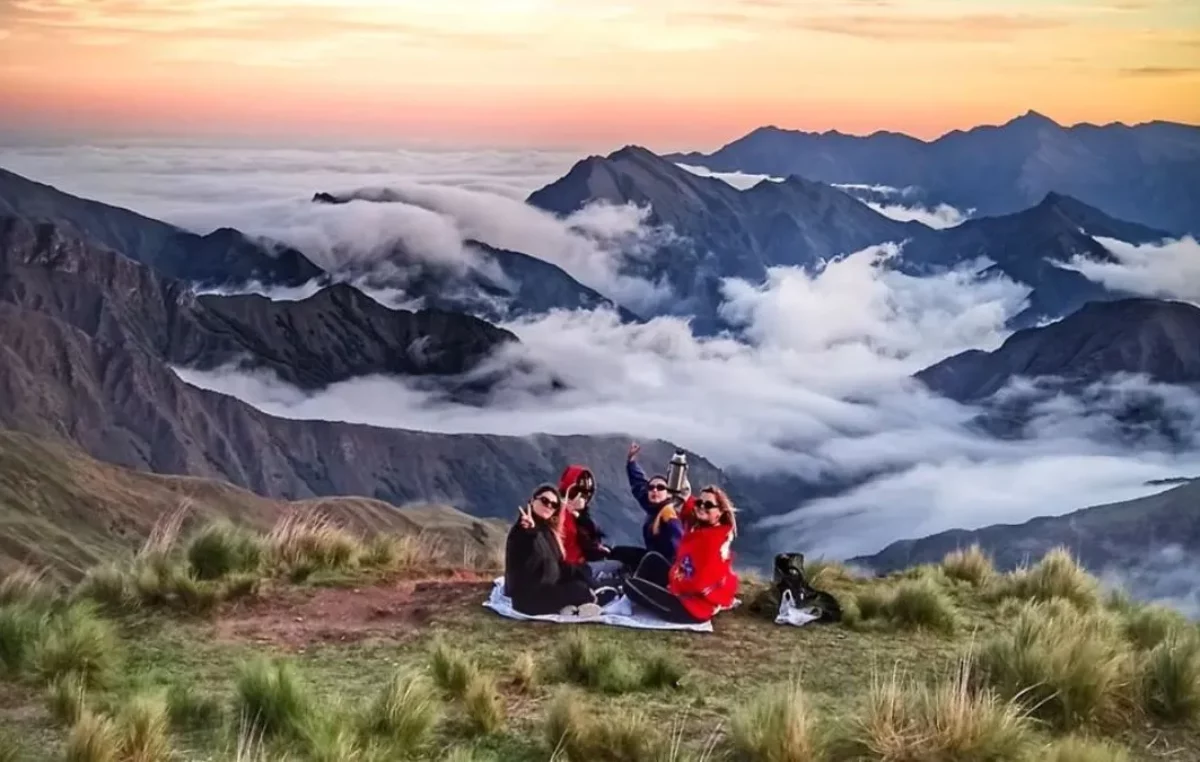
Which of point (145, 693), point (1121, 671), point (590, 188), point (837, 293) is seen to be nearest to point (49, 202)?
point (590, 188)

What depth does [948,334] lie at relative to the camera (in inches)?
1455

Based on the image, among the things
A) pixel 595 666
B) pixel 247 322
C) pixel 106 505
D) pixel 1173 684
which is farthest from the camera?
pixel 247 322

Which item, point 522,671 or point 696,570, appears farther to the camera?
point 696,570

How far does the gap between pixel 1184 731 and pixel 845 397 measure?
2969cm

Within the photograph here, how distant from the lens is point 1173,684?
647 centimetres

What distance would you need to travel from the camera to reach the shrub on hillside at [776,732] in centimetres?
544

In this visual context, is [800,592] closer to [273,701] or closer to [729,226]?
[273,701]

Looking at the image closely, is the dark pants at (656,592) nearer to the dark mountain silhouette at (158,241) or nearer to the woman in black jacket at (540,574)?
the woman in black jacket at (540,574)

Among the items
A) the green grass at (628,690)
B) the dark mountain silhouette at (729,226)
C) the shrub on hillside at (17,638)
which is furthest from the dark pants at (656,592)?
the dark mountain silhouette at (729,226)

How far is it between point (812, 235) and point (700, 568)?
2838 centimetres

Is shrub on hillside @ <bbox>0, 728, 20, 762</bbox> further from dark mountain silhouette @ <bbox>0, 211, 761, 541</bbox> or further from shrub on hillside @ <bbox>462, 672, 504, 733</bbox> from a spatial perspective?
dark mountain silhouette @ <bbox>0, 211, 761, 541</bbox>

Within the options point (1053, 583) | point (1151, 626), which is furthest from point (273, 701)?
point (1053, 583)

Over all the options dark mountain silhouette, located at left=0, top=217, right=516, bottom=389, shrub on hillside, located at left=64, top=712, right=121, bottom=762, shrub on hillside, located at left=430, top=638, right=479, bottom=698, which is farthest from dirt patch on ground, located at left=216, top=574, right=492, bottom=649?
dark mountain silhouette, located at left=0, top=217, right=516, bottom=389

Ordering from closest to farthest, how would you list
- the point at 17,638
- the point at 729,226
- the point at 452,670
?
1. the point at 452,670
2. the point at 17,638
3. the point at 729,226
